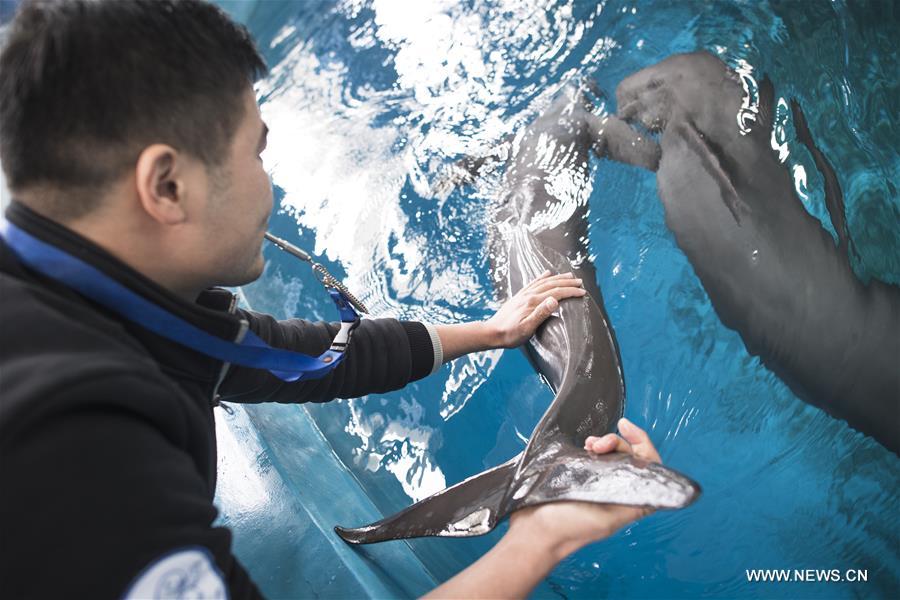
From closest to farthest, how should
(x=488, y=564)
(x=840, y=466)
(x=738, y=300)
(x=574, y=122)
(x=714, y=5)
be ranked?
(x=488, y=564), (x=840, y=466), (x=738, y=300), (x=574, y=122), (x=714, y=5)

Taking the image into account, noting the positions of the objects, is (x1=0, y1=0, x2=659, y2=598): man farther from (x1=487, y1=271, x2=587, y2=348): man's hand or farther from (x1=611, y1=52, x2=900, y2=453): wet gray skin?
(x1=611, y1=52, x2=900, y2=453): wet gray skin

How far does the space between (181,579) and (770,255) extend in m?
1.75

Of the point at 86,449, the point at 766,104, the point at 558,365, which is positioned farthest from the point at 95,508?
the point at 766,104

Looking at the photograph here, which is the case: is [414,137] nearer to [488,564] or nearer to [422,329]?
[422,329]

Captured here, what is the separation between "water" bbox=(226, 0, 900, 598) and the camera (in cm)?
194

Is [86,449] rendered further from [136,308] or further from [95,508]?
[136,308]

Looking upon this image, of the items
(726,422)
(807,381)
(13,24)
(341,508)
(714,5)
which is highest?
(714,5)

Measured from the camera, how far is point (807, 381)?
204cm

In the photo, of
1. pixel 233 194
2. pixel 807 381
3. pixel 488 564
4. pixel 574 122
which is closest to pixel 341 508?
pixel 488 564

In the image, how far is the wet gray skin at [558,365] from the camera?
1256 millimetres

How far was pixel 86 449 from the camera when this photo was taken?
33.4 inches

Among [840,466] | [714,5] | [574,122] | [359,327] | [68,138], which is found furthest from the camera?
[714,5]

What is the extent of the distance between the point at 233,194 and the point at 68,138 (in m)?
0.26

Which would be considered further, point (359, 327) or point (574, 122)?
point (574, 122)
